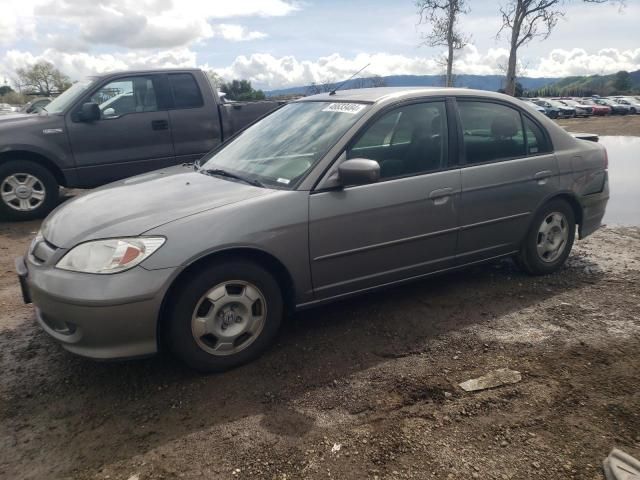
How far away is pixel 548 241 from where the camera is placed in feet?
15.0

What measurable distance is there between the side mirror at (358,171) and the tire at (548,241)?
6.22 ft

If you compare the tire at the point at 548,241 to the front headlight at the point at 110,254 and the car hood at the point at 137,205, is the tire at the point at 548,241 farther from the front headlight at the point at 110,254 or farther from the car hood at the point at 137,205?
the front headlight at the point at 110,254

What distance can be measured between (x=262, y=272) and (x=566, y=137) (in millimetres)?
3140

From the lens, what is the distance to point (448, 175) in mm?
3785

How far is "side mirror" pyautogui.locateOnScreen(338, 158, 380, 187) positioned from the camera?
10.5 feet

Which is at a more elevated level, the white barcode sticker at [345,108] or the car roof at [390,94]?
the car roof at [390,94]

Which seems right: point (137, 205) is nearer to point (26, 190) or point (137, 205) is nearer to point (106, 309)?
point (106, 309)

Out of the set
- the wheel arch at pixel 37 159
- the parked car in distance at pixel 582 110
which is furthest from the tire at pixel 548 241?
the parked car in distance at pixel 582 110

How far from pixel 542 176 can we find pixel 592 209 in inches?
33.0

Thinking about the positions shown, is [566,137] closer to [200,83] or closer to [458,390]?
[458,390]

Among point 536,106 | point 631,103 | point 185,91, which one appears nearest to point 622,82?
point 631,103

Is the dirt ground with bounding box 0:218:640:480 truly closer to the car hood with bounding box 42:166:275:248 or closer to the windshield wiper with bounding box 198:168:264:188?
the car hood with bounding box 42:166:275:248

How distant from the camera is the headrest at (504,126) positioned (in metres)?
4.14

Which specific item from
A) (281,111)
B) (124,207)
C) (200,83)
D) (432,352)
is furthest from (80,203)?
(200,83)
